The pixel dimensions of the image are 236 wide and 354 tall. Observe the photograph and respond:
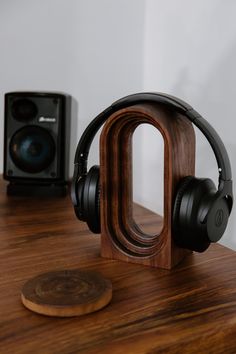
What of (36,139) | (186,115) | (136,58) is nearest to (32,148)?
(36,139)

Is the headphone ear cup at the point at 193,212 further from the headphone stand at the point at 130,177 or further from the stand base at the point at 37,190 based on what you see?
the stand base at the point at 37,190

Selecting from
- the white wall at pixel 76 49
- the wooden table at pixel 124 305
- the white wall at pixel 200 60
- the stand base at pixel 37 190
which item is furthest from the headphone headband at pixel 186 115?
the white wall at pixel 76 49

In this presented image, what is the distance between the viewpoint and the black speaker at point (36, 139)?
1173 millimetres

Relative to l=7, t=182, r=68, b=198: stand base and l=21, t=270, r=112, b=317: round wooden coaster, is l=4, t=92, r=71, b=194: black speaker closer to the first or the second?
l=7, t=182, r=68, b=198: stand base

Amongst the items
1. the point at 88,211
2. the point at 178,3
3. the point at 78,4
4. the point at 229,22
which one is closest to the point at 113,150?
the point at 88,211

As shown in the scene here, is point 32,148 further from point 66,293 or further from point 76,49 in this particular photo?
point 66,293

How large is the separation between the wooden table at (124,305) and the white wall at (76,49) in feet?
1.79

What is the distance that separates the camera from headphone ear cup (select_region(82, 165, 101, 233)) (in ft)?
2.57

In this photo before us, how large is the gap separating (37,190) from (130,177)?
455mm

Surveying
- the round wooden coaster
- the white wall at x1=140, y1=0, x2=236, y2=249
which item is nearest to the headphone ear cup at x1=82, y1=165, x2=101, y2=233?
the round wooden coaster

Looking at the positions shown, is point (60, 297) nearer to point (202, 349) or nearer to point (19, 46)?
point (202, 349)

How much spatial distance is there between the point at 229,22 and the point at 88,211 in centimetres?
49

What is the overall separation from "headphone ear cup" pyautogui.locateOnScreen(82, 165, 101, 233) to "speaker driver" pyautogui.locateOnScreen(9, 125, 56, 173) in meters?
0.40

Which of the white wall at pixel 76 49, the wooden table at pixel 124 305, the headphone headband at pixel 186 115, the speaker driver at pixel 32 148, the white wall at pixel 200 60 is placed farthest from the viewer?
the white wall at pixel 76 49
